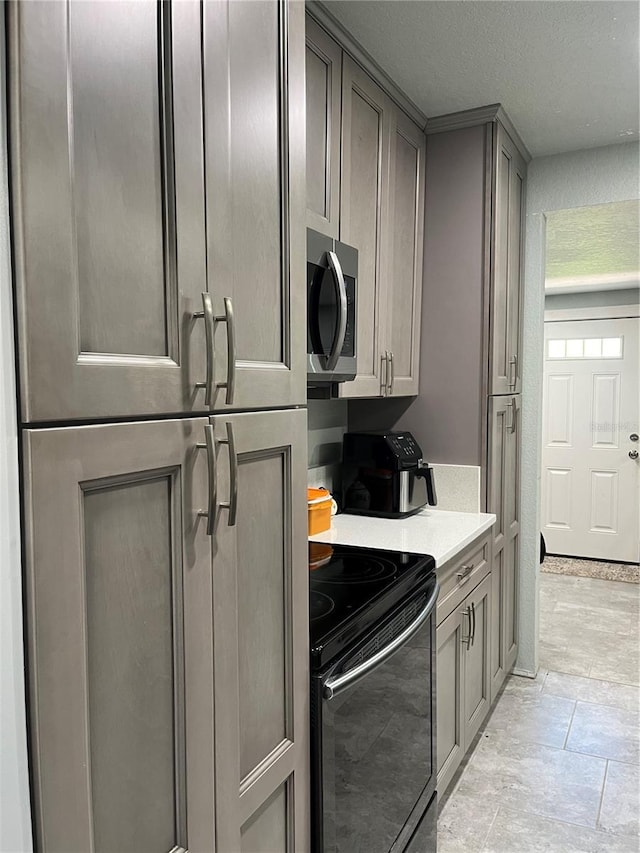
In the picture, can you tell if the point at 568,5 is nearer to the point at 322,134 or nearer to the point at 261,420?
the point at 322,134

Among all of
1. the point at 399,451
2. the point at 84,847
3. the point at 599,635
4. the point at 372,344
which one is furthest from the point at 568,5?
the point at 599,635

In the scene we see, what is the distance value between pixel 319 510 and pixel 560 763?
144 cm

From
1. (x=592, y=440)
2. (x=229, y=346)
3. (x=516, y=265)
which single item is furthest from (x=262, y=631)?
(x=592, y=440)

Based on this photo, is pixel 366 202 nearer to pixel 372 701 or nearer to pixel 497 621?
pixel 372 701

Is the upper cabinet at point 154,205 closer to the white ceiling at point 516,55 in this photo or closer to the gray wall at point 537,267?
the white ceiling at point 516,55

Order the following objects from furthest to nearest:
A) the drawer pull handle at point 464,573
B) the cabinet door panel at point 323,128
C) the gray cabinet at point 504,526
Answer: the gray cabinet at point 504,526, the drawer pull handle at point 464,573, the cabinet door panel at point 323,128

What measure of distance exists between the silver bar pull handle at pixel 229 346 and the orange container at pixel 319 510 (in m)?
1.32

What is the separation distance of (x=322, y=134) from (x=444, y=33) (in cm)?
53

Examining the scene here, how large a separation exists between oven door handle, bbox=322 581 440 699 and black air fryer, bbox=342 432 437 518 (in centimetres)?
75

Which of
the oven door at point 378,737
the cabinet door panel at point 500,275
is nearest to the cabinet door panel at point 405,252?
the cabinet door panel at point 500,275

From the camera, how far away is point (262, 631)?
1.10m

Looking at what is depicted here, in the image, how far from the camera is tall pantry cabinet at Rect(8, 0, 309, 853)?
2.22ft

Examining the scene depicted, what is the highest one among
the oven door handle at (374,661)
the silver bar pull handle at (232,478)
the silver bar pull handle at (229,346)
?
the silver bar pull handle at (229,346)

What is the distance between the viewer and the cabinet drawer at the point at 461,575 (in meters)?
2.05
